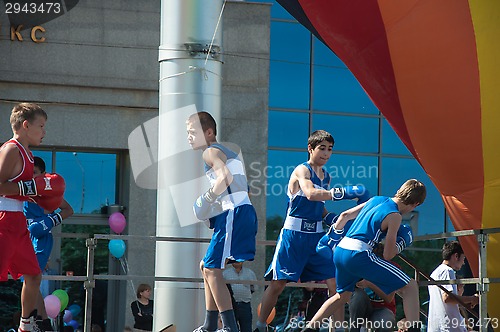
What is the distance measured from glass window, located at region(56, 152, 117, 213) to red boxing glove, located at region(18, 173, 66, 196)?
852 centimetres

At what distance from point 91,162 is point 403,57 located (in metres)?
8.73

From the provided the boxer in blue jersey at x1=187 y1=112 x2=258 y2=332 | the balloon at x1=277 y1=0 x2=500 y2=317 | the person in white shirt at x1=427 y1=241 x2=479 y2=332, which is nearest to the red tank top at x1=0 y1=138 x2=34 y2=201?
the boxer in blue jersey at x1=187 y1=112 x2=258 y2=332

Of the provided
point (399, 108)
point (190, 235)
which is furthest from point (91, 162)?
point (399, 108)

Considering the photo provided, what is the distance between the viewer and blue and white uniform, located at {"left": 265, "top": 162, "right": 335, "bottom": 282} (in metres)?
8.71

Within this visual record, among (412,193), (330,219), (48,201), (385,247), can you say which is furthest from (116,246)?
(412,193)

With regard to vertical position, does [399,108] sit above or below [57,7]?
below

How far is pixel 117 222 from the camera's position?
14906mm

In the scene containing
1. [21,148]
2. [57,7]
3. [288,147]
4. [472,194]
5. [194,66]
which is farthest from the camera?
[288,147]

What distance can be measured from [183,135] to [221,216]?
153 cm

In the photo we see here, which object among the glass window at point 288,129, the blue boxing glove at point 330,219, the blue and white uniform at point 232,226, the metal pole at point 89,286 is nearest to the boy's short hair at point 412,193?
the blue boxing glove at point 330,219

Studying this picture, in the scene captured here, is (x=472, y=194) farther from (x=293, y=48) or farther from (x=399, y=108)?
(x=293, y=48)

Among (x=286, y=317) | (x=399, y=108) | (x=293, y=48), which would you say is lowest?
(x=286, y=317)

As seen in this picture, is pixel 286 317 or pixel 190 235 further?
pixel 286 317

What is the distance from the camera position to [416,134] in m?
8.73
